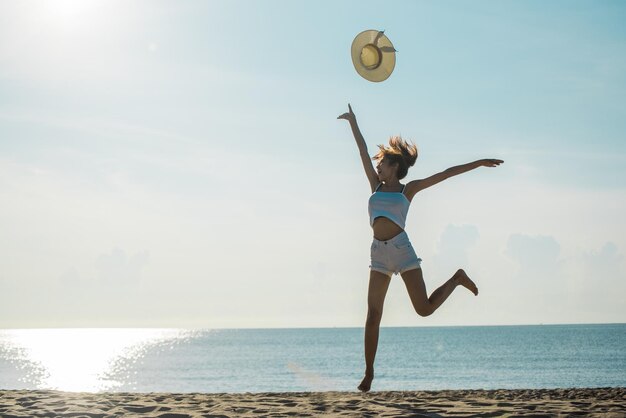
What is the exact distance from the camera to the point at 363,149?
7.55 metres

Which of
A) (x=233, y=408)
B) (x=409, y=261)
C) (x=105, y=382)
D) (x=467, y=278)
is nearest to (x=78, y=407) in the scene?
(x=233, y=408)

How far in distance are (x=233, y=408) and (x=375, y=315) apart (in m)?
1.66

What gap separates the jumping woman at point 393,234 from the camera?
6.95 m

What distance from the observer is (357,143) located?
7.60 metres

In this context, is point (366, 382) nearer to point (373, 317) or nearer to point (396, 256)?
point (373, 317)

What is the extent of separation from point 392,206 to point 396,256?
466 millimetres

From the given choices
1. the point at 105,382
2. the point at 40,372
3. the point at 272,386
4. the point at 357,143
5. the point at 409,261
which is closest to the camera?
the point at 409,261

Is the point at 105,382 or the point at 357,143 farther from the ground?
the point at 357,143

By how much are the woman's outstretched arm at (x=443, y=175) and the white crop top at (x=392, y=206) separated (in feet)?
0.31

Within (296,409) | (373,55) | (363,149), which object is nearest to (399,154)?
(363,149)

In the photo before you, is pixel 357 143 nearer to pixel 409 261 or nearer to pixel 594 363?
pixel 409 261

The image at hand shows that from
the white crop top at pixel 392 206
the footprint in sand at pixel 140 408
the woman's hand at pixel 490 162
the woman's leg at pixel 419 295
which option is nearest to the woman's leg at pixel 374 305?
the woman's leg at pixel 419 295

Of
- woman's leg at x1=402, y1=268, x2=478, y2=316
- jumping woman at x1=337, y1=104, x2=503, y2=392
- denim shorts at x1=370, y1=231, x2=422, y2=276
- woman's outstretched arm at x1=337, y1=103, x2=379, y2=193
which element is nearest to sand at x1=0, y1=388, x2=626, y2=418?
jumping woman at x1=337, y1=104, x2=503, y2=392

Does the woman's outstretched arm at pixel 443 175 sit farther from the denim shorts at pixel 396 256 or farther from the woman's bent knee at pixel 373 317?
the woman's bent knee at pixel 373 317
